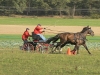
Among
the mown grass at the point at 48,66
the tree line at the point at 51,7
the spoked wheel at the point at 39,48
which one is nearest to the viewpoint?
the mown grass at the point at 48,66

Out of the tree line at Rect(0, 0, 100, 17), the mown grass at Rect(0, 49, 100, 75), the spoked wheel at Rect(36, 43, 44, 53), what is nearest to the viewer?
the mown grass at Rect(0, 49, 100, 75)

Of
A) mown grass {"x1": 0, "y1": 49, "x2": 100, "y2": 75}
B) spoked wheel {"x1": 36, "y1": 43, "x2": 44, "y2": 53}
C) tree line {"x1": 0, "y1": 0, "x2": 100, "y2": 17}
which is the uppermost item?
mown grass {"x1": 0, "y1": 49, "x2": 100, "y2": 75}

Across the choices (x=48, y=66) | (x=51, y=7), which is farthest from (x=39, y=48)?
(x=51, y=7)

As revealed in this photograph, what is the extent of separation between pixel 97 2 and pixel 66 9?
29.4 ft

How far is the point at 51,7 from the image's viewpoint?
276ft

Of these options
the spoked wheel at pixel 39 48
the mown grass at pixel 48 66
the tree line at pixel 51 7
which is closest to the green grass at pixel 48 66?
the mown grass at pixel 48 66

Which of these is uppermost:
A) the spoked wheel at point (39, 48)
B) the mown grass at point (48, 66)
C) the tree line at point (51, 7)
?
the mown grass at point (48, 66)

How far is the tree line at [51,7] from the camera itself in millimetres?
79188

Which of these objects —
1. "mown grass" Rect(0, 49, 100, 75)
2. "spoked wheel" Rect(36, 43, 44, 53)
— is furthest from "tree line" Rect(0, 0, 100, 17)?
"mown grass" Rect(0, 49, 100, 75)

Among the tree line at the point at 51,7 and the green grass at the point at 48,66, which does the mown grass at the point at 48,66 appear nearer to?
the green grass at the point at 48,66

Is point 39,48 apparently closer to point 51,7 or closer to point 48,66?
point 48,66

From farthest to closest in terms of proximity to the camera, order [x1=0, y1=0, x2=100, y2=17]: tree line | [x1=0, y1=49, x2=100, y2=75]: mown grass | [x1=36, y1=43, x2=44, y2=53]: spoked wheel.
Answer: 1. [x1=0, y1=0, x2=100, y2=17]: tree line
2. [x1=36, y1=43, x2=44, y2=53]: spoked wheel
3. [x1=0, y1=49, x2=100, y2=75]: mown grass

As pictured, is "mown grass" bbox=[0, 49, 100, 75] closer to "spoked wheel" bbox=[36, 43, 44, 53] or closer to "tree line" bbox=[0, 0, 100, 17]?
"spoked wheel" bbox=[36, 43, 44, 53]

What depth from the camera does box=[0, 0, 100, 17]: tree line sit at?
79.2m
